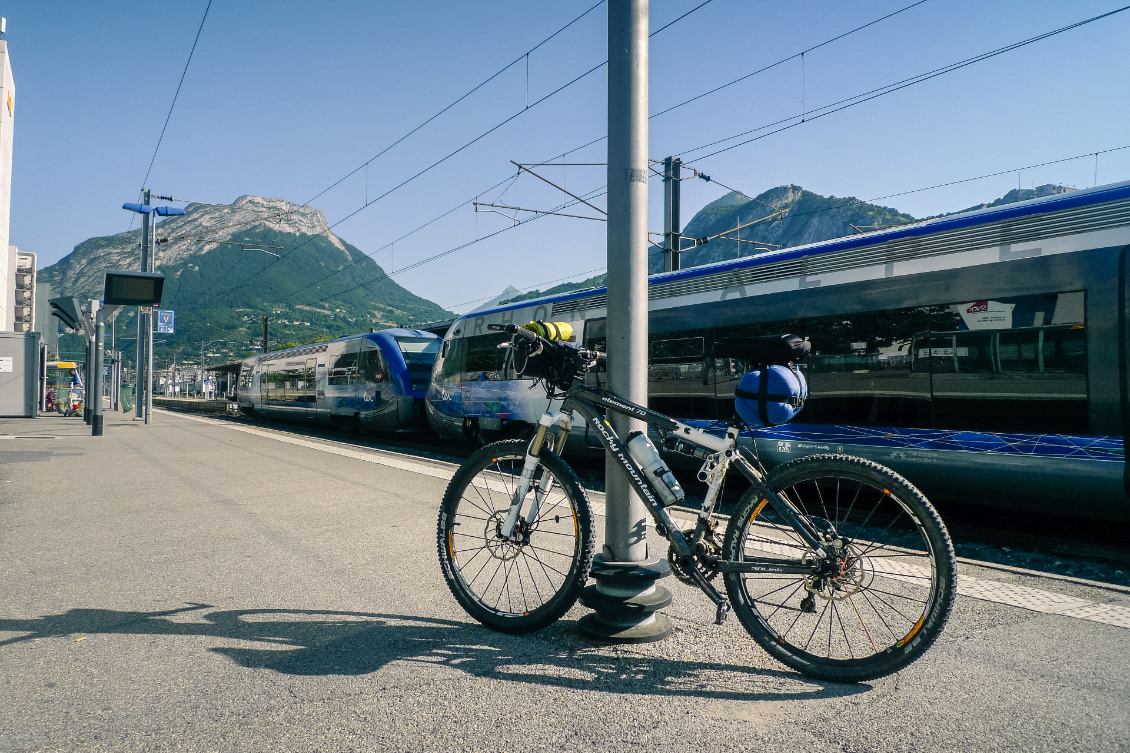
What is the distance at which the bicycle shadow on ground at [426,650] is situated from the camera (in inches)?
98.5

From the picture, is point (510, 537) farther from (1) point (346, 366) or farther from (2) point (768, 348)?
(1) point (346, 366)

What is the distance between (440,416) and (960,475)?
1063 centimetres

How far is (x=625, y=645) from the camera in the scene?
288 centimetres

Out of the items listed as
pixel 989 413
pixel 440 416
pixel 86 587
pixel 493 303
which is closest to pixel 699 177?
pixel 493 303

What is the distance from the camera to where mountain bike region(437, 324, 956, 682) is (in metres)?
2.42

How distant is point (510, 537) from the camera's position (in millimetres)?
3102

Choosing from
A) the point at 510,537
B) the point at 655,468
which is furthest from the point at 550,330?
the point at 510,537

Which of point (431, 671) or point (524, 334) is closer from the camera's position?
point (431, 671)

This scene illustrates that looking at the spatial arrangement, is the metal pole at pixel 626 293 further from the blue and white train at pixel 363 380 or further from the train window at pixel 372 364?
the train window at pixel 372 364

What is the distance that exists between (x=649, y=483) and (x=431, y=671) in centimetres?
107

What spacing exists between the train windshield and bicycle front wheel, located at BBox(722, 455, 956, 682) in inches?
619

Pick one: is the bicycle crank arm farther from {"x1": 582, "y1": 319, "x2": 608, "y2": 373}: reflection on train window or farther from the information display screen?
the information display screen

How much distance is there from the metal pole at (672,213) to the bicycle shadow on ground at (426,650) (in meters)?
13.2

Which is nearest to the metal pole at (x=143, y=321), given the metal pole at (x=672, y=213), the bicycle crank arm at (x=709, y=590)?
the metal pole at (x=672, y=213)
